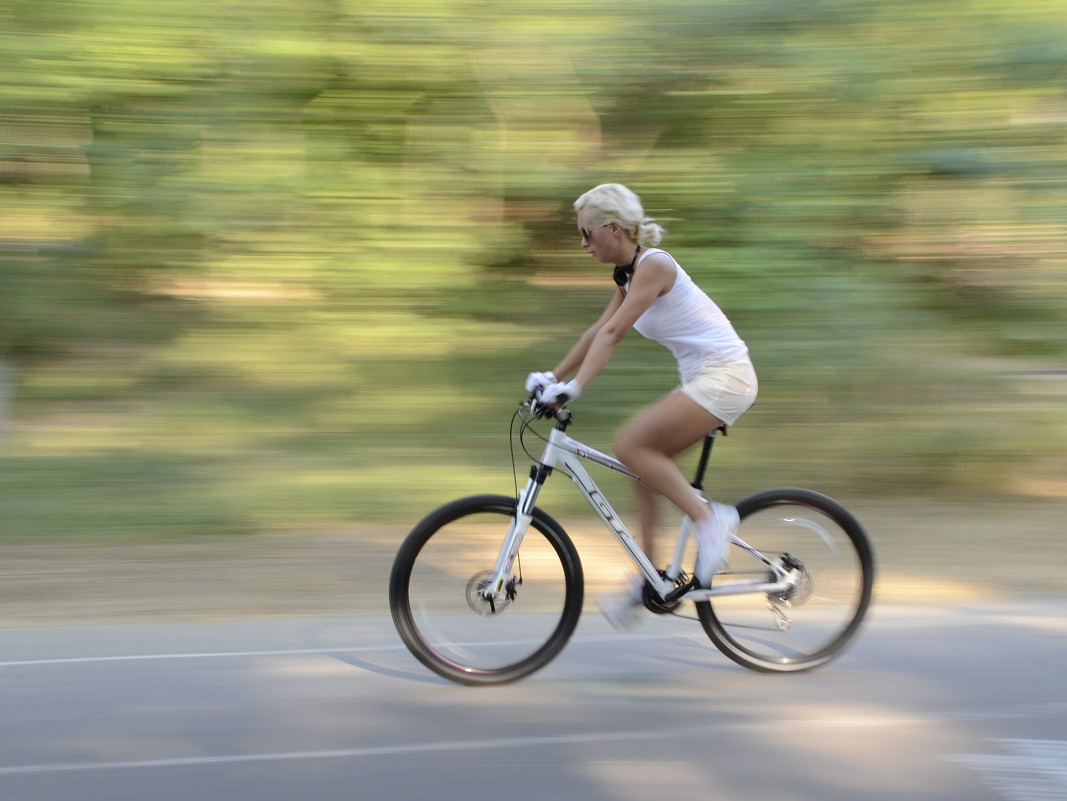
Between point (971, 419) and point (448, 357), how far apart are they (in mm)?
3405

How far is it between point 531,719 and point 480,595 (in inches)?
18.8

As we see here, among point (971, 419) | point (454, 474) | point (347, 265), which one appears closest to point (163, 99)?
point (347, 265)

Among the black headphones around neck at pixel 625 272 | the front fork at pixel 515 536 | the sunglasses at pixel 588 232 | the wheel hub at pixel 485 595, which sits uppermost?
the sunglasses at pixel 588 232

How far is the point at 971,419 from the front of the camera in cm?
692

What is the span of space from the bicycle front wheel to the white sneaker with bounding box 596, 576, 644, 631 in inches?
5.7

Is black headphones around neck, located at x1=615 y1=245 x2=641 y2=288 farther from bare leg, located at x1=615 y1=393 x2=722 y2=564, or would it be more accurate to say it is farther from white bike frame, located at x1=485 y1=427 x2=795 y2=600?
white bike frame, located at x1=485 y1=427 x2=795 y2=600

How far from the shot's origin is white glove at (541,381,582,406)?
3672 millimetres

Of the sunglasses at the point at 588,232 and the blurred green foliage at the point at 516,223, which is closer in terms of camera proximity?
the sunglasses at the point at 588,232

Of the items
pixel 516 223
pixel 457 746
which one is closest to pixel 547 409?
pixel 457 746

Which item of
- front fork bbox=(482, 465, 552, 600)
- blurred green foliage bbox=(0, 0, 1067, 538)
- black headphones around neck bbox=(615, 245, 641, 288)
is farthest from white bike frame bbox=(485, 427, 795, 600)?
blurred green foliage bbox=(0, 0, 1067, 538)

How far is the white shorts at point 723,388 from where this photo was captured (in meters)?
3.84

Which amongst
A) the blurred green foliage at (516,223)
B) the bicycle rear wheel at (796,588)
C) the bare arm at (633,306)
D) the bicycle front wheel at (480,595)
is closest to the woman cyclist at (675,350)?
the bare arm at (633,306)

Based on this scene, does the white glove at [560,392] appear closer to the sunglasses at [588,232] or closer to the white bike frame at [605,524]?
the white bike frame at [605,524]

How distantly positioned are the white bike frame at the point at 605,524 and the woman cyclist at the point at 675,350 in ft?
0.23
